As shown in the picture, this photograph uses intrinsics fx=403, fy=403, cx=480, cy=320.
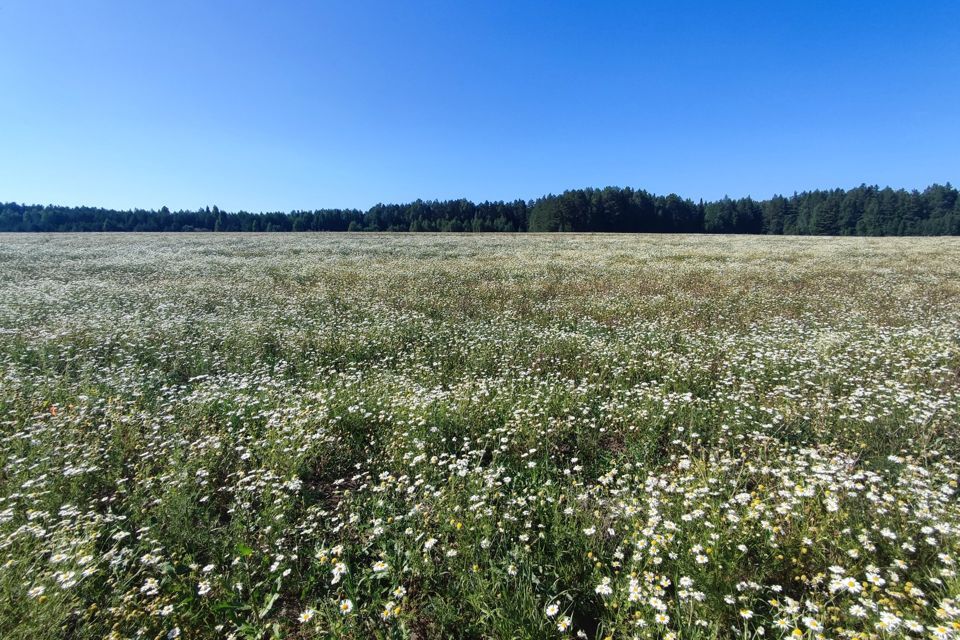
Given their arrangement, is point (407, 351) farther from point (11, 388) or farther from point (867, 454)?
point (867, 454)

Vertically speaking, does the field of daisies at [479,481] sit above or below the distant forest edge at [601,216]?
below

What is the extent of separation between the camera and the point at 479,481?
3768mm

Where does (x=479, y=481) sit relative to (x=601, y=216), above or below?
below

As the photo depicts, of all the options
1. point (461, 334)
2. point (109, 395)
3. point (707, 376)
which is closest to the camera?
point (109, 395)

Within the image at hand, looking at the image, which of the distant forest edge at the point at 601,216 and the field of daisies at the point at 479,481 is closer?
the field of daisies at the point at 479,481

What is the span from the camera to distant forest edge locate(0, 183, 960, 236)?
281 feet

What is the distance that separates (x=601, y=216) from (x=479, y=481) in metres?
92.2

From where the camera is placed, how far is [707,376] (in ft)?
22.1

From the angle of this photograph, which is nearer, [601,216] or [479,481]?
[479,481]

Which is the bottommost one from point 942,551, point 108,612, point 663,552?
point 108,612

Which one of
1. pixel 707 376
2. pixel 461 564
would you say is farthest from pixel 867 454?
pixel 461 564

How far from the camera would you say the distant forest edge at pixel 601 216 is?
85.7m

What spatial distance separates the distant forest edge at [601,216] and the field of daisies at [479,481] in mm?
82211

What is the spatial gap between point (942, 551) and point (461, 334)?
7.91 meters
